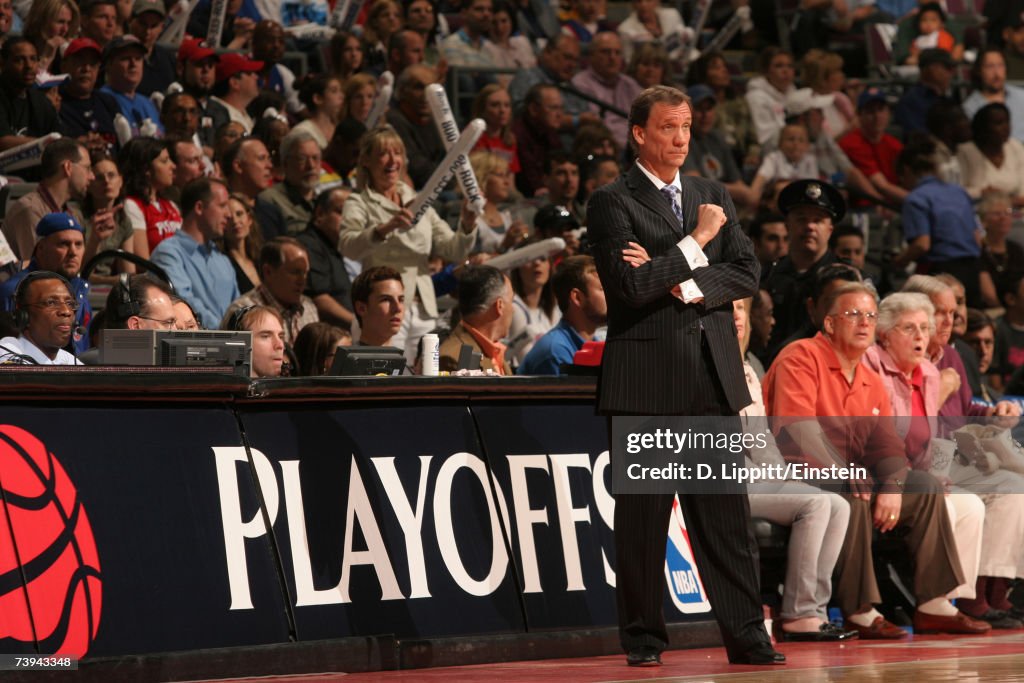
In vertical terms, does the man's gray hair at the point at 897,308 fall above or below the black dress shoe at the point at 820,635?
above

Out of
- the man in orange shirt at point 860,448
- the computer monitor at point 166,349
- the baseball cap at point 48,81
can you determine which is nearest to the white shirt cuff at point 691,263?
the computer monitor at point 166,349

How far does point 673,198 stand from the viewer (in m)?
6.36

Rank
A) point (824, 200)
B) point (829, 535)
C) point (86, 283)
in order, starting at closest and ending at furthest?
point (829, 535) → point (86, 283) → point (824, 200)

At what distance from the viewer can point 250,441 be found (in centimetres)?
621

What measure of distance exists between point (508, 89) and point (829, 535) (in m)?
8.02

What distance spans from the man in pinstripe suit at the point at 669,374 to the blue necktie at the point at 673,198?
0.11 meters

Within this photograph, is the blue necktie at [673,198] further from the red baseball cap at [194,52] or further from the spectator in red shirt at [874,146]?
the spectator in red shirt at [874,146]

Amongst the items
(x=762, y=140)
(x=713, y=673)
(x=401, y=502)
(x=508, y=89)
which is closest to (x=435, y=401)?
(x=401, y=502)

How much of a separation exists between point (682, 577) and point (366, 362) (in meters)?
1.67

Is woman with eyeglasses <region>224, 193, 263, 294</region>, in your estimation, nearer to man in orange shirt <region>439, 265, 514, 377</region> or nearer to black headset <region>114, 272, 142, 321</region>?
man in orange shirt <region>439, 265, 514, 377</region>

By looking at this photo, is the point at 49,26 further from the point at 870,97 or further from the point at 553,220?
the point at 870,97

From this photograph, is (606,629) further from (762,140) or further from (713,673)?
(762,140)

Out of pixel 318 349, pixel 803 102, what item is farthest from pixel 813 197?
pixel 803 102

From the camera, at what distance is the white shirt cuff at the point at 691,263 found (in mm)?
6059
